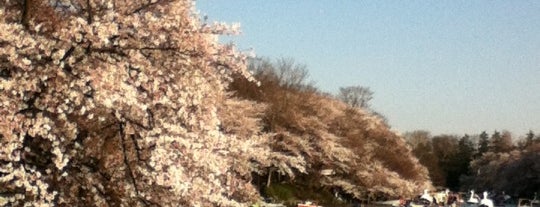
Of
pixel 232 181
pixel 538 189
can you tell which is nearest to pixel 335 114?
pixel 538 189

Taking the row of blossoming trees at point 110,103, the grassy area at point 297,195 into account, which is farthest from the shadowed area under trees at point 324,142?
the row of blossoming trees at point 110,103

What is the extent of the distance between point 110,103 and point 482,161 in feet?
365

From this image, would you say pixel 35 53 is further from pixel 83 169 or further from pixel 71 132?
pixel 83 169

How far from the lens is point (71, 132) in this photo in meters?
9.68

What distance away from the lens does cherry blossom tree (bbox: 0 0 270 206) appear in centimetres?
911

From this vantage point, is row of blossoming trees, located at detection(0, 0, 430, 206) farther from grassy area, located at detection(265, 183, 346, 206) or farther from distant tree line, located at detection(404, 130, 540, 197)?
distant tree line, located at detection(404, 130, 540, 197)

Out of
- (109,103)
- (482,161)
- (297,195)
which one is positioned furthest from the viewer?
(482,161)

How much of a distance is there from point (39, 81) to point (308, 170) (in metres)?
40.7

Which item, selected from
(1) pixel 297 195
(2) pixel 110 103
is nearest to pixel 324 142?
(1) pixel 297 195

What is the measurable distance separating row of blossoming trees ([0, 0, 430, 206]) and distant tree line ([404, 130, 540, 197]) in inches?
3004

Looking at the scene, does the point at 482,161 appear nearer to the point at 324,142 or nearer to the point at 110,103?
the point at 324,142

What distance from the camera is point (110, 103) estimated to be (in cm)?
906

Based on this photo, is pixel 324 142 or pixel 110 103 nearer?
pixel 110 103

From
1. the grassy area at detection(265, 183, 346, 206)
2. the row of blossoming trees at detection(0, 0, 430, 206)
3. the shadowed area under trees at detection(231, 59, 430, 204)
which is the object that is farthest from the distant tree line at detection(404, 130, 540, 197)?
Result: the row of blossoming trees at detection(0, 0, 430, 206)
